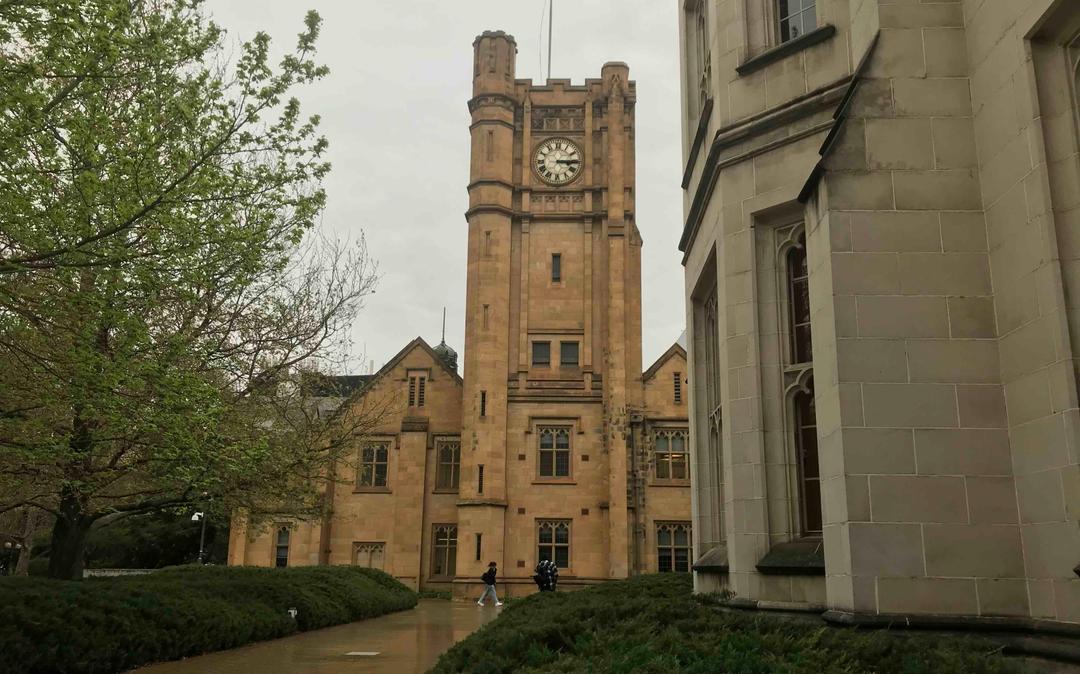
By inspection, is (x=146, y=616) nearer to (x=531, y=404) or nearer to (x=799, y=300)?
(x=799, y=300)

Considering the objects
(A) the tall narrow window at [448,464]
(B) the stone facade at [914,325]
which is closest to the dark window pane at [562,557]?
(A) the tall narrow window at [448,464]

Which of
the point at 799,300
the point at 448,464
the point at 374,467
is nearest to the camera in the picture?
the point at 799,300

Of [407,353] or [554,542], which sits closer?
[554,542]

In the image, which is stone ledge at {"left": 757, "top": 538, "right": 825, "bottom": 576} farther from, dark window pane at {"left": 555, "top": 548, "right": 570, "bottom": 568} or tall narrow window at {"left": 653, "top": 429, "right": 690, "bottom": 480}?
tall narrow window at {"left": 653, "top": 429, "right": 690, "bottom": 480}

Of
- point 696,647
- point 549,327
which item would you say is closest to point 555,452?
point 549,327

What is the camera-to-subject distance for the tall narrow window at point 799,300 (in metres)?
9.72

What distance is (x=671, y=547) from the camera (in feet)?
119

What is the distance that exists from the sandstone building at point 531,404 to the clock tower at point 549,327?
0.06 metres

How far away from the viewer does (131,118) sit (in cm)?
991

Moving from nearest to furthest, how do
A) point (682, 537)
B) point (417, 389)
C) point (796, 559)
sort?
point (796, 559) → point (682, 537) → point (417, 389)

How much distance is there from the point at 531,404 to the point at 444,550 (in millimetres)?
7413

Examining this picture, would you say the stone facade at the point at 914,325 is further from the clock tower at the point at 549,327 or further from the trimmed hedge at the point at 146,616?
the clock tower at the point at 549,327

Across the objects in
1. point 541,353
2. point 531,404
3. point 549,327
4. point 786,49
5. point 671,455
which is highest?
point 549,327

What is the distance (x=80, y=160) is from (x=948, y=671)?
9.04m
